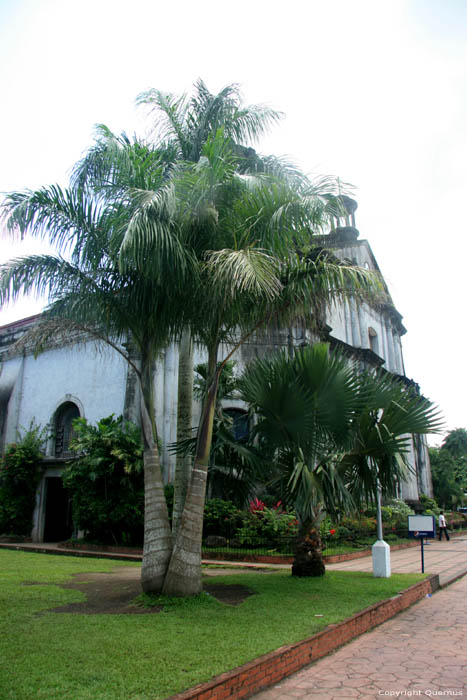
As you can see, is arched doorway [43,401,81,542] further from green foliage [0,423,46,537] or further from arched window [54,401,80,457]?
green foliage [0,423,46,537]

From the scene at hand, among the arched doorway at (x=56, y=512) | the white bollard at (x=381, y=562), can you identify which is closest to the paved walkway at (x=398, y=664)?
the white bollard at (x=381, y=562)

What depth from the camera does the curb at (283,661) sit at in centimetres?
424

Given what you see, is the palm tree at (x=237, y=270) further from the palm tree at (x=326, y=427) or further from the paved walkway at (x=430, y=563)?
the paved walkway at (x=430, y=563)

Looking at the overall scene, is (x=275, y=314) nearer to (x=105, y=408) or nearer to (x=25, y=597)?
(x=25, y=597)

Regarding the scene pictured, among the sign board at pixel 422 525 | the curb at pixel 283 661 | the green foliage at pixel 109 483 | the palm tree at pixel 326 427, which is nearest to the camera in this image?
the curb at pixel 283 661

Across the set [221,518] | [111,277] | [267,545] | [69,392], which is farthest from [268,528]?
[69,392]

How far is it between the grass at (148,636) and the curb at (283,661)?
126 mm

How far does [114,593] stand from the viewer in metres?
8.40

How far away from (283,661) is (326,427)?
15.6 feet

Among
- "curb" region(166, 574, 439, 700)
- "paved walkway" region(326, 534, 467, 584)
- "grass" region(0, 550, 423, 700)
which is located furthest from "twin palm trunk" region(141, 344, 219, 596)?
"paved walkway" region(326, 534, 467, 584)

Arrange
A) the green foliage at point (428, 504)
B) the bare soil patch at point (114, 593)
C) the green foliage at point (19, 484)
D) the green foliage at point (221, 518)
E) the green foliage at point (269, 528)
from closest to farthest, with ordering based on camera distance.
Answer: the bare soil patch at point (114, 593), the green foliage at point (269, 528), the green foliage at point (221, 518), the green foliage at point (19, 484), the green foliage at point (428, 504)

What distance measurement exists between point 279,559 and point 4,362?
17165 mm

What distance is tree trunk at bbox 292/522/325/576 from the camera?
32.1ft

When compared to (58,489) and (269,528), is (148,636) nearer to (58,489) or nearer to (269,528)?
(269,528)
